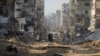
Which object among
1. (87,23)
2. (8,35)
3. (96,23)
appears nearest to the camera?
(8,35)

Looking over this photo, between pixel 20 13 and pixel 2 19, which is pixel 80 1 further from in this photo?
pixel 2 19

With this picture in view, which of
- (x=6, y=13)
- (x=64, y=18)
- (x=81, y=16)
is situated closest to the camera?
(x=6, y=13)

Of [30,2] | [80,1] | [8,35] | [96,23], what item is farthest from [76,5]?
[8,35]

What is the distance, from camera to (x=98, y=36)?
5409cm

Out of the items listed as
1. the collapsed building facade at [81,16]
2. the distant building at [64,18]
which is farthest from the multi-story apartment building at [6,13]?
the distant building at [64,18]

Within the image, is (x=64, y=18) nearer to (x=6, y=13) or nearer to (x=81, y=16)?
(x=81, y=16)

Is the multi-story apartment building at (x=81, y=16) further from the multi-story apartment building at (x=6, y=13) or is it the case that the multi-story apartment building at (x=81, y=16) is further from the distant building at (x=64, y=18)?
the distant building at (x=64, y=18)

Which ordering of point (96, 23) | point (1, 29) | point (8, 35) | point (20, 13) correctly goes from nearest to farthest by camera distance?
point (8, 35) → point (1, 29) → point (96, 23) → point (20, 13)

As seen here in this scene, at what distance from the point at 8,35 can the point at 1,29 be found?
22.7ft

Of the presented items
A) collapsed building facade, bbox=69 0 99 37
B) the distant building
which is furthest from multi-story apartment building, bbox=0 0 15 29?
the distant building

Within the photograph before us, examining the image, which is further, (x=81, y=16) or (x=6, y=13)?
(x=81, y=16)

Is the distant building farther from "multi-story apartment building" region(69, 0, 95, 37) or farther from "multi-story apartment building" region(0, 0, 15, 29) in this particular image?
"multi-story apartment building" region(0, 0, 15, 29)

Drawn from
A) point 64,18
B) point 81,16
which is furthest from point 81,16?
point 64,18

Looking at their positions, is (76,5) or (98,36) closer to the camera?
(98,36)
